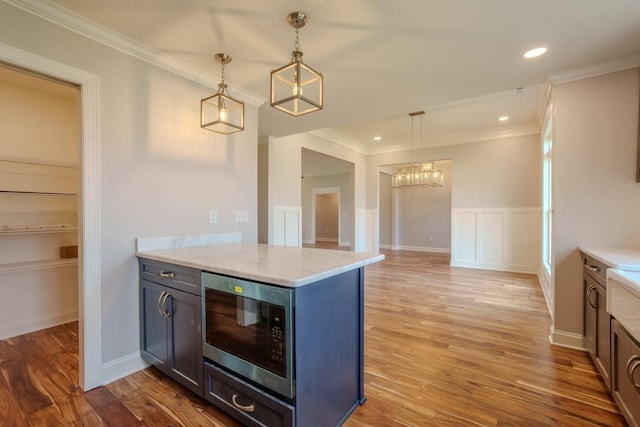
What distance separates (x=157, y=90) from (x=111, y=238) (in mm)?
1212

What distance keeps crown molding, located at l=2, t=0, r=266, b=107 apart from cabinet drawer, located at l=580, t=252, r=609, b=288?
10.9 feet

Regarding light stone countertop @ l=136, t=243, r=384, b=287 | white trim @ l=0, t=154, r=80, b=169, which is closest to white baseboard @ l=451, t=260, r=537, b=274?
light stone countertop @ l=136, t=243, r=384, b=287

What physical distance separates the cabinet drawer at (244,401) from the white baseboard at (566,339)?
2594 mm

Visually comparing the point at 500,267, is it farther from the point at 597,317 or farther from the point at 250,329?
the point at 250,329

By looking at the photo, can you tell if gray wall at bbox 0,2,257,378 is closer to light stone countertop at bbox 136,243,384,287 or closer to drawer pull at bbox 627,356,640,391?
light stone countertop at bbox 136,243,384,287

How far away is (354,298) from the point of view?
1.72 metres

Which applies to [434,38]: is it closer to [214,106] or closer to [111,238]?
[214,106]

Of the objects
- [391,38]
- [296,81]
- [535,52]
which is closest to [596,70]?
[535,52]

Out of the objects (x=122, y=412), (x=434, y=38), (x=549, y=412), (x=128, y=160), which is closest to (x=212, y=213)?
(x=128, y=160)

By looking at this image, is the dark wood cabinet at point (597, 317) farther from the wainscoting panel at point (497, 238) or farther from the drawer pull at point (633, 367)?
the wainscoting panel at point (497, 238)

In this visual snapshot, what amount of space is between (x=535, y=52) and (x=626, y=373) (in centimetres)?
224

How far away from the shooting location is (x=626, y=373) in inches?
59.1

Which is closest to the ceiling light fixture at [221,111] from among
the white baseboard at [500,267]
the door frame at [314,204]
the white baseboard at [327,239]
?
the white baseboard at [500,267]

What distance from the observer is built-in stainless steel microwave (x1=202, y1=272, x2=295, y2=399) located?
131cm
